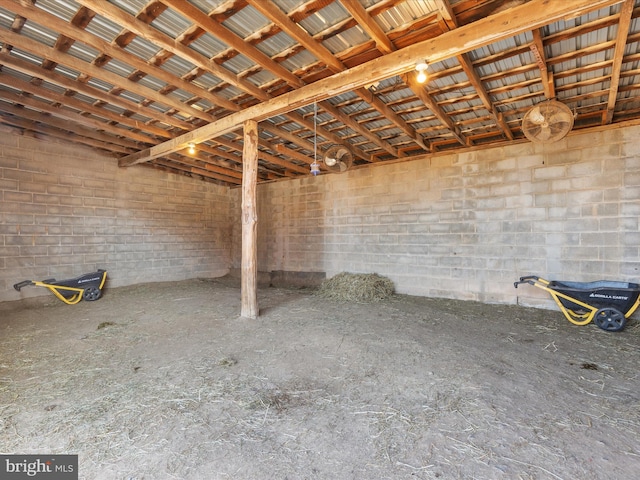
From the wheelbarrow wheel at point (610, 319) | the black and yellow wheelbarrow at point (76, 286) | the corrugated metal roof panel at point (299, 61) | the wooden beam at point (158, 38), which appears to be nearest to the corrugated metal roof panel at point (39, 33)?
the wooden beam at point (158, 38)

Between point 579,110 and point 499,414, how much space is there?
15.1ft

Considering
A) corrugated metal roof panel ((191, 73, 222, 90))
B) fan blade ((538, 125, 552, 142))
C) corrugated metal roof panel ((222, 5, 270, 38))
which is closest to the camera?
corrugated metal roof panel ((222, 5, 270, 38))

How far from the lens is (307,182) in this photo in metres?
7.69

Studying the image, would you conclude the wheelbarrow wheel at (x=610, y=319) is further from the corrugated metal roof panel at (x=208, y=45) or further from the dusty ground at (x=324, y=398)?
the corrugated metal roof panel at (x=208, y=45)

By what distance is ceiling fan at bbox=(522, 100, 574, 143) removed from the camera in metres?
3.65

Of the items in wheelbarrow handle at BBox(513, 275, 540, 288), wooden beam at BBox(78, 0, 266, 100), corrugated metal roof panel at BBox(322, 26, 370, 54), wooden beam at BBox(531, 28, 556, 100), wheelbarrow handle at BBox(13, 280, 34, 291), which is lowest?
wheelbarrow handle at BBox(13, 280, 34, 291)

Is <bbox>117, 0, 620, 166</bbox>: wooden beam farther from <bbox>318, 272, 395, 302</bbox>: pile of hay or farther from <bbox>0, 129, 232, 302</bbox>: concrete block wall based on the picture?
<bbox>0, 129, 232, 302</bbox>: concrete block wall

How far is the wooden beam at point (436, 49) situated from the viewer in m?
2.20

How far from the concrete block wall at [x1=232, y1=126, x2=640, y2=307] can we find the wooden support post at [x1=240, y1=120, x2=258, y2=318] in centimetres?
309

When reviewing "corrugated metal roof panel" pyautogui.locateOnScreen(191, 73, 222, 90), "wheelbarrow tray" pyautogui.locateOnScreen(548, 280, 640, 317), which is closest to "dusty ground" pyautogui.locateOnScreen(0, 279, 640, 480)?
"wheelbarrow tray" pyautogui.locateOnScreen(548, 280, 640, 317)

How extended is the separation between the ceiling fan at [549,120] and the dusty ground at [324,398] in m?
2.58

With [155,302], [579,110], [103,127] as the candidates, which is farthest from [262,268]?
[579,110]

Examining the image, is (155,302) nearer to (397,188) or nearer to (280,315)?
(280,315)

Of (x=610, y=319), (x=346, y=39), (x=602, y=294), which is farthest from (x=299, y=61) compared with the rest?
(x=610, y=319)
